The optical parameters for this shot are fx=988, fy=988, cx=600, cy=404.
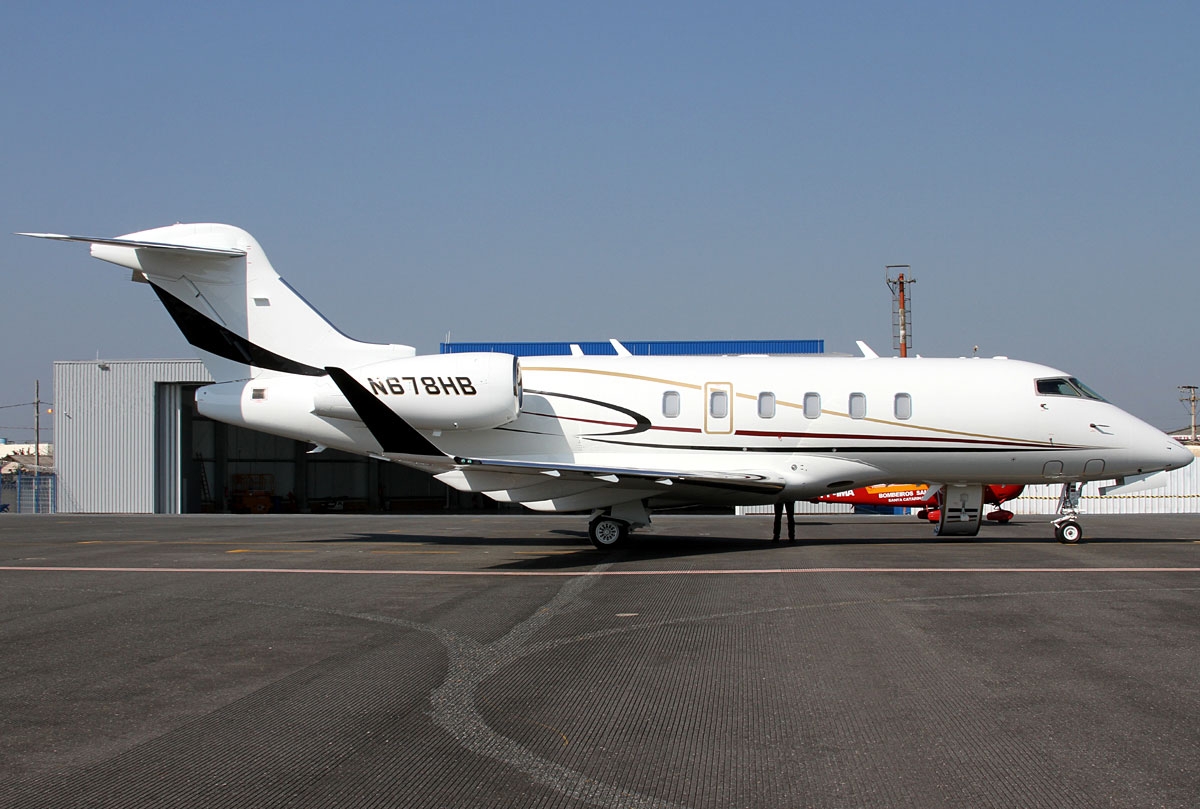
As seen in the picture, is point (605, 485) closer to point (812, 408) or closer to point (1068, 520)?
point (812, 408)

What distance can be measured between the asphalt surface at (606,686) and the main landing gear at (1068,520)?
4307 millimetres

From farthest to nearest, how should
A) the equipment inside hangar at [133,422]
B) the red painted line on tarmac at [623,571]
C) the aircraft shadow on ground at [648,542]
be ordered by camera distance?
the equipment inside hangar at [133,422], the aircraft shadow on ground at [648,542], the red painted line on tarmac at [623,571]

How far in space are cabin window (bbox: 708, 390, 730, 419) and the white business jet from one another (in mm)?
37

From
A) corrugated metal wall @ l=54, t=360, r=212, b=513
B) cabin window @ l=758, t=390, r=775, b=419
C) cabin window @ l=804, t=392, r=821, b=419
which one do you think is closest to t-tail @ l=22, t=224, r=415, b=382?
cabin window @ l=758, t=390, r=775, b=419

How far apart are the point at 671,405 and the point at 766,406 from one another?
1754mm

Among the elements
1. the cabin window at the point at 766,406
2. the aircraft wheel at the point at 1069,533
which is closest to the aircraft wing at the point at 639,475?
the cabin window at the point at 766,406

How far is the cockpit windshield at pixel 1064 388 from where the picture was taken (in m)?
18.5

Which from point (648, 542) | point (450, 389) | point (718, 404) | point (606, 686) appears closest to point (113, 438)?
point (450, 389)

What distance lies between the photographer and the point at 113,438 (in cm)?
4119

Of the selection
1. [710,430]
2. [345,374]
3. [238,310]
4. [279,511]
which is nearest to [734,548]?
[710,430]

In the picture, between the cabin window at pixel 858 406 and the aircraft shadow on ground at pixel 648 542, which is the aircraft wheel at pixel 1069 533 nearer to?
the aircraft shadow on ground at pixel 648 542

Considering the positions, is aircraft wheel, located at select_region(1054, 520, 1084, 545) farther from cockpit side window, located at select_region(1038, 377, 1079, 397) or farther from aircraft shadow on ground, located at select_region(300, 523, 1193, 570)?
cockpit side window, located at select_region(1038, 377, 1079, 397)

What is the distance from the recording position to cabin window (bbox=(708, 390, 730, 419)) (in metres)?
18.4

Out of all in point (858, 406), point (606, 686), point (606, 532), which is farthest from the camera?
point (858, 406)
